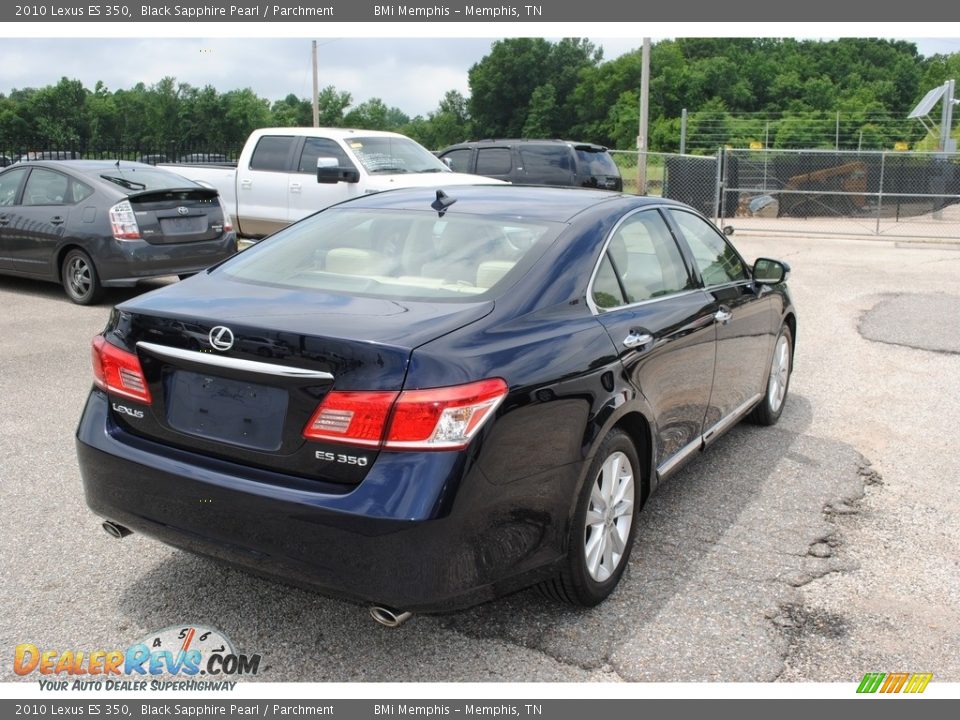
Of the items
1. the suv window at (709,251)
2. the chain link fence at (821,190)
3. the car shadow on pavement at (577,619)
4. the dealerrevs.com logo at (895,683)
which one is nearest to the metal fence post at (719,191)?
the chain link fence at (821,190)

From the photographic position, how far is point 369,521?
9.14 ft

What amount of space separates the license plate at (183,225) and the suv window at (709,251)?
648cm

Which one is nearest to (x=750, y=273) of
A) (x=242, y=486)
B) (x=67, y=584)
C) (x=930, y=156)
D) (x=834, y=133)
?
(x=242, y=486)

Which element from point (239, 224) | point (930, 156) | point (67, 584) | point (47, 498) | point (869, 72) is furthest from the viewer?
point (869, 72)

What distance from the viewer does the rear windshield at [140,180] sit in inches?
398

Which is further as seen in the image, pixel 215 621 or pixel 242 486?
pixel 215 621

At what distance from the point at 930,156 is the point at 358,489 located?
22286mm

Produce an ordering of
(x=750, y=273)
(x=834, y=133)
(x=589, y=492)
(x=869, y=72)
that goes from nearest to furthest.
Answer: (x=589, y=492), (x=750, y=273), (x=834, y=133), (x=869, y=72)

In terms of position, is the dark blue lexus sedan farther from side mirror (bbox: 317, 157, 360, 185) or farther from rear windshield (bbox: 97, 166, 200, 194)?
side mirror (bbox: 317, 157, 360, 185)

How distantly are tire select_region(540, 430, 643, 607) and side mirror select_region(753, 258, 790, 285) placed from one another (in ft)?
6.93

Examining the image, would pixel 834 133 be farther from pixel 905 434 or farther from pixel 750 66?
pixel 905 434

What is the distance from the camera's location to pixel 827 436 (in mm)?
5941

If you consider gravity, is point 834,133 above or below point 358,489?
above

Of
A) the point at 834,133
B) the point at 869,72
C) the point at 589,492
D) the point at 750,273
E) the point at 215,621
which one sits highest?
the point at 869,72
